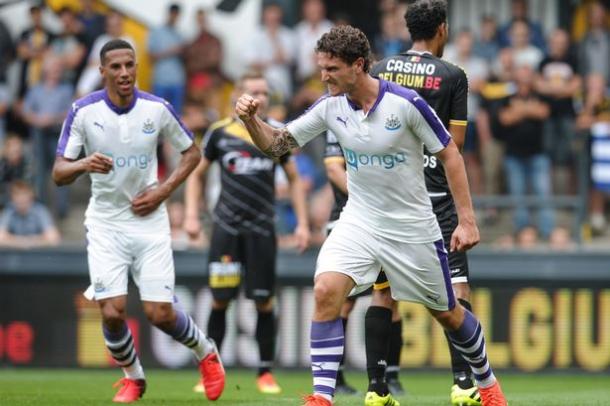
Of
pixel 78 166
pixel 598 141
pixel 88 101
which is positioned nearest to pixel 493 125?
pixel 598 141

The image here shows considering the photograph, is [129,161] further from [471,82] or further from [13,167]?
[471,82]

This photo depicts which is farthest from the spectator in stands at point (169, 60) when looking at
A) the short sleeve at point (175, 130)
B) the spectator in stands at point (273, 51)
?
the short sleeve at point (175, 130)

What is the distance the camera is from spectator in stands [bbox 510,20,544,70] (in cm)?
1747

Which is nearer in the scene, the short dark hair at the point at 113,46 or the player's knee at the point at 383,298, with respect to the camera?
the player's knee at the point at 383,298

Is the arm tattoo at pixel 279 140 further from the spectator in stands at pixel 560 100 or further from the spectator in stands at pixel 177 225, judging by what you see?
the spectator in stands at pixel 560 100

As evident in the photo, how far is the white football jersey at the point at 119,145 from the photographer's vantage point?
384 inches

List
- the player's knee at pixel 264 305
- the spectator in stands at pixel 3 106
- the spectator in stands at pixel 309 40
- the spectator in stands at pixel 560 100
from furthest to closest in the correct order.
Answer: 1. the spectator in stands at pixel 309 40
2. the spectator in stands at pixel 3 106
3. the spectator in stands at pixel 560 100
4. the player's knee at pixel 264 305

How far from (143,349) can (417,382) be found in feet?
11.1

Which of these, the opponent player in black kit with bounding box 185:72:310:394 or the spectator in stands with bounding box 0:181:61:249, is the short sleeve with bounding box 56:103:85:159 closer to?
the opponent player in black kit with bounding box 185:72:310:394

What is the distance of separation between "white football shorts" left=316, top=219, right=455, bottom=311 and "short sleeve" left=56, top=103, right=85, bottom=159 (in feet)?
8.07

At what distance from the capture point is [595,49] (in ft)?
57.7

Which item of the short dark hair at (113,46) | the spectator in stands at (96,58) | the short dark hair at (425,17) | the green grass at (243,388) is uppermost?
the spectator in stands at (96,58)

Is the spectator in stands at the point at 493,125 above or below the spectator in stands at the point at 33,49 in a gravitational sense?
below

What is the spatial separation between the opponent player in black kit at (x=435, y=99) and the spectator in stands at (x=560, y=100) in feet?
23.2
